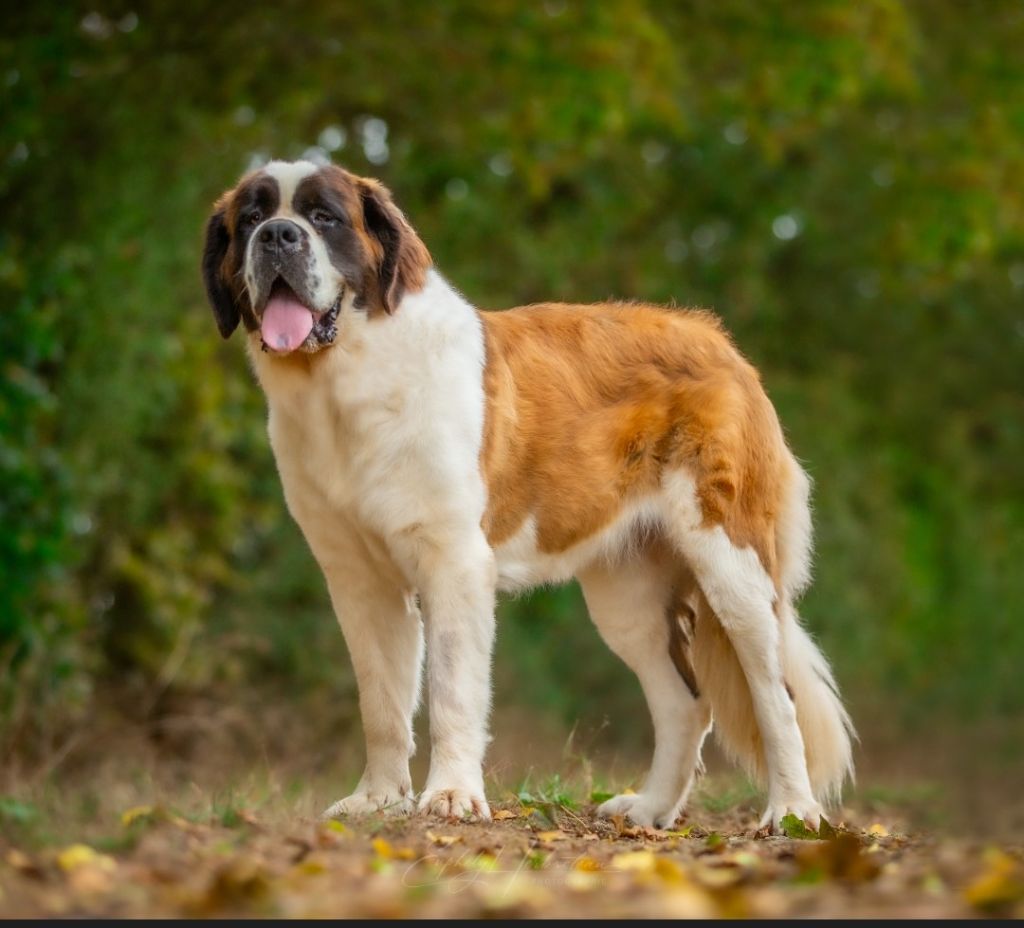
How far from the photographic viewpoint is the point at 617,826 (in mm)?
5410

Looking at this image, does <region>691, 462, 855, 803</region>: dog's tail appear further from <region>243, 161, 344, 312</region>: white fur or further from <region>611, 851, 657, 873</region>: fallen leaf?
<region>243, 161, 344, 312</region>: white fur

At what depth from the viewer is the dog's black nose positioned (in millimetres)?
5176

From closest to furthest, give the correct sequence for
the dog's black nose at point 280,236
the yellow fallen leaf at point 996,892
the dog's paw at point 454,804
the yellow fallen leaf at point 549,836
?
the yellow fallen leaf at point 996,892
the yellow fallen leaf at point 549,836
the dog's paw at point 454,804
the dog's black nose at point 280,236

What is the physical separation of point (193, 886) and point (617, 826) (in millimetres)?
2368

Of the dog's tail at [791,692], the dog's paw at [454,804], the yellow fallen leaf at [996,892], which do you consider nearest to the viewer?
the yellow fallen leaf at [996,892]

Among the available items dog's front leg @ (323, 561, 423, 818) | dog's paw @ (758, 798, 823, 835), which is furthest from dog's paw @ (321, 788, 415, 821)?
dog's paw @ (758, 798, 823, 835)

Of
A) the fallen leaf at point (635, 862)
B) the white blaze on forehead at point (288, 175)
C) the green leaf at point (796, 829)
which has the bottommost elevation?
the green leaf at point (796, 829)

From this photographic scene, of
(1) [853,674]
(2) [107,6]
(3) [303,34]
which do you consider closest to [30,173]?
(2) [107,6]

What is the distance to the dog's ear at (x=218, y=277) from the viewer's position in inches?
224

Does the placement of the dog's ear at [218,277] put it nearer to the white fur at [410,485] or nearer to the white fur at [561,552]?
the white fur at [410,485]

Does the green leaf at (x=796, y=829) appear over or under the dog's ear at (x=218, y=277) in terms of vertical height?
under

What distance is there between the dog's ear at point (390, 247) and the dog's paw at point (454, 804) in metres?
1.61

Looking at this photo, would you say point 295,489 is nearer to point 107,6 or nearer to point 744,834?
point 744,834

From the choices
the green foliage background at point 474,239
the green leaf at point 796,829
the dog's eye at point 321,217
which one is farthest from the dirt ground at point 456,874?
the green foliage background at point 474,239
